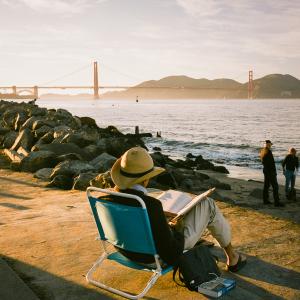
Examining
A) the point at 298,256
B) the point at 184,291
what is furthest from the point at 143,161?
the point at 298,256

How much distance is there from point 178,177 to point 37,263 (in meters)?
6.41

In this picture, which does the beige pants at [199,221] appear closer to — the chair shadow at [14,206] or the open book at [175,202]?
the open book at [175,202]

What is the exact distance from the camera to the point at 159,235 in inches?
119

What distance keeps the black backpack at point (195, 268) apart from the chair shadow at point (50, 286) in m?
0.59

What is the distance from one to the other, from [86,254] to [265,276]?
5.40 feet

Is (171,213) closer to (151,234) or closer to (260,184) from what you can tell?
(151,234)

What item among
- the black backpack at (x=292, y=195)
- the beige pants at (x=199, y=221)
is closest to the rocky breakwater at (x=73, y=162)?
the black backpack at (x=292, y=195)

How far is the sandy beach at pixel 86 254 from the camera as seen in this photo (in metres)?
3.35

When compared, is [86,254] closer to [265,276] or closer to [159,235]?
[159,235]

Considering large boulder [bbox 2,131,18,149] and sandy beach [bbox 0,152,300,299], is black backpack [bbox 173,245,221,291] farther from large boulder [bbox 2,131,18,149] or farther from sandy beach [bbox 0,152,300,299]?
large boulder [bbox 2,131,18,149]

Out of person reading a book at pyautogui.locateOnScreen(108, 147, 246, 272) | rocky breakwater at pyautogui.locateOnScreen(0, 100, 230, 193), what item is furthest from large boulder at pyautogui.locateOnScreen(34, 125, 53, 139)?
person reading a book at pyautogui.locateOnScreen(108, 147, 246, 272)

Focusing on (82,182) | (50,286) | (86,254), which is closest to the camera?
(50,286)

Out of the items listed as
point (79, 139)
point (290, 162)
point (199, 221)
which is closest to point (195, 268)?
point (199, 221)

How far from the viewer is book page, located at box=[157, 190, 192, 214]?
11.7 feet
